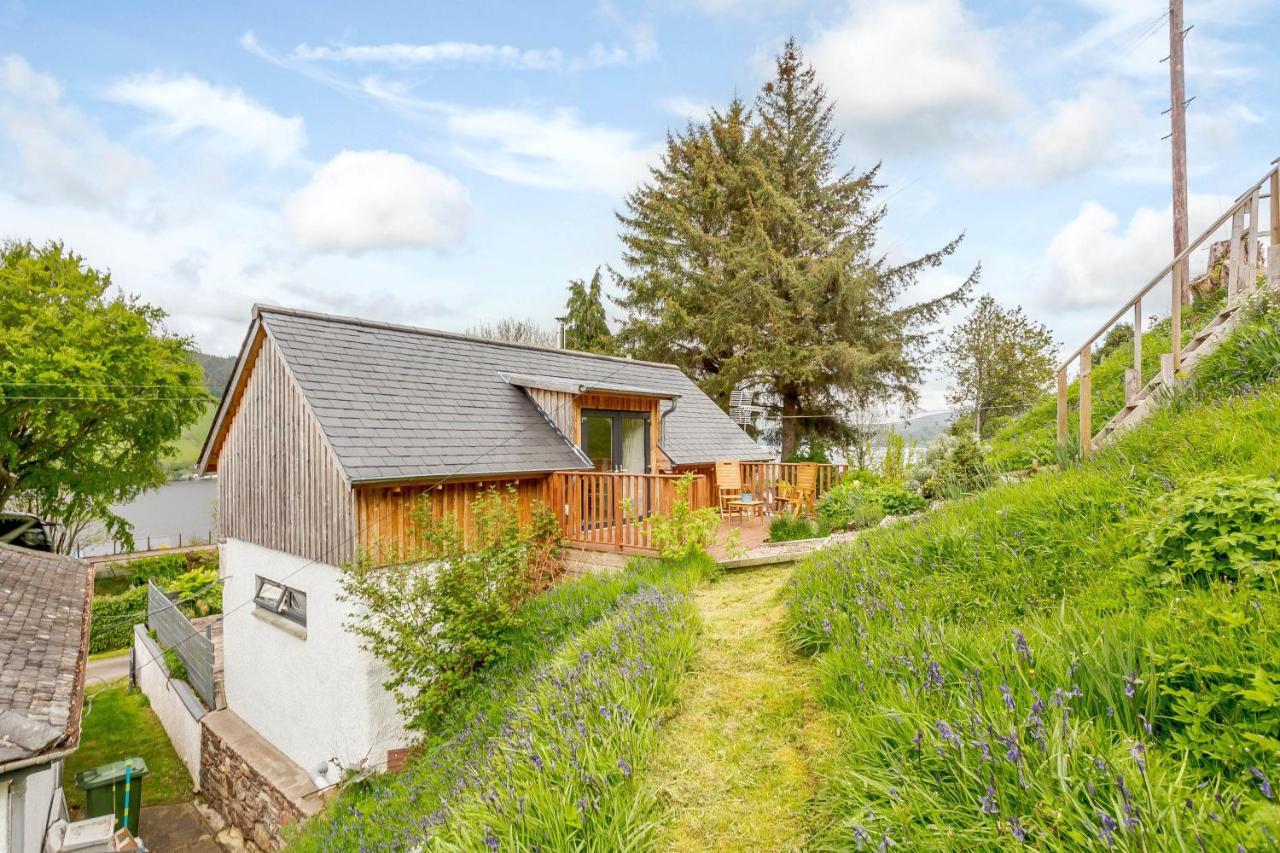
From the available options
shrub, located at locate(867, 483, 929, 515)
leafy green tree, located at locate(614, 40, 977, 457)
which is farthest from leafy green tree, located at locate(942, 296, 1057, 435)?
shrub, located at locate(867, 483, 929, 515)

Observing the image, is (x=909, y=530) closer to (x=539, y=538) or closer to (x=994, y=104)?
(x=539, y=538)

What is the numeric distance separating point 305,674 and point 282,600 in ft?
5.02

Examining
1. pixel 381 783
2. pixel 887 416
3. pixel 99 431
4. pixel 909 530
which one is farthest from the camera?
pixel 887 416

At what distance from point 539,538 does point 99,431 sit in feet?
75.0

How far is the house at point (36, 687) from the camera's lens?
175 inches

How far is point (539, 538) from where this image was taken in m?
9.54

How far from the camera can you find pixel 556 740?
3559 millimetres

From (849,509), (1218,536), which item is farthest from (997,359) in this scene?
(1218,536)

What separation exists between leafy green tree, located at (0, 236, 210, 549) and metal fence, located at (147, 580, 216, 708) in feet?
33.1

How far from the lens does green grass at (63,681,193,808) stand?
36.4 ft

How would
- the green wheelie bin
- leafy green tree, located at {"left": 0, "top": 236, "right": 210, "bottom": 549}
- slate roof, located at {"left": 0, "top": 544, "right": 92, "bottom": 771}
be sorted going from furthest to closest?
leafy green tree, located at {"left": 0, "top": 236, "right": 210, "bottom": 549}, the green wheelie bin, slate roof, located at {"left": 0, "top": 544, "right": 92, "bottom": 771}

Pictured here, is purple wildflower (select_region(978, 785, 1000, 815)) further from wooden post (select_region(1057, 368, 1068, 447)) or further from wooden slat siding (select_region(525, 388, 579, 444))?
wooden slat siding (select_region(525, 388, 579, 444))

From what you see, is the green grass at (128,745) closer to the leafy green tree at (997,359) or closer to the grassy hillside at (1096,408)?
the grassy hillside at (1096,408)

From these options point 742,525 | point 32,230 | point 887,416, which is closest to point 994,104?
point 742,525
